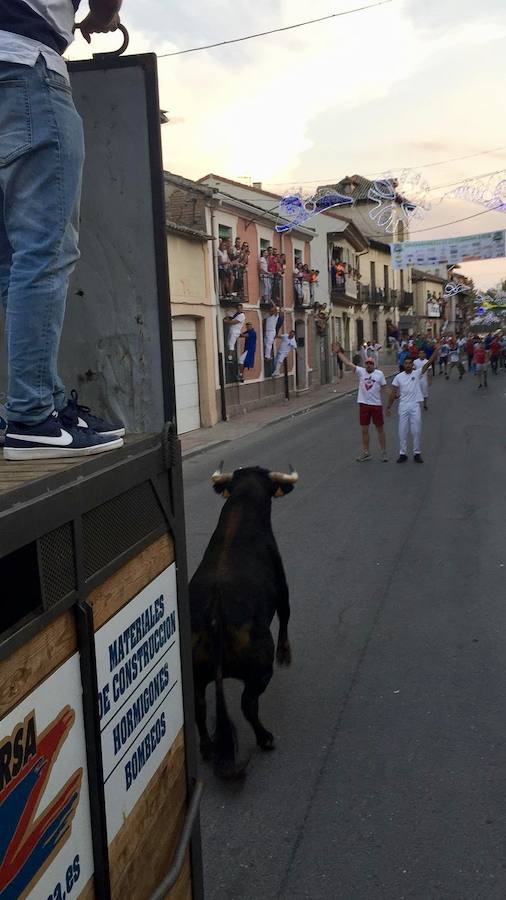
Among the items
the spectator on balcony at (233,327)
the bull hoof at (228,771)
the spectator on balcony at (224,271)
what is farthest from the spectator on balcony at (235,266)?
the bull hoof at (228,771)

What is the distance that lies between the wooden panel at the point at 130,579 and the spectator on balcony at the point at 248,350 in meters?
21.6

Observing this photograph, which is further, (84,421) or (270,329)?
(270,329)

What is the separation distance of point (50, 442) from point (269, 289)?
83.0ft

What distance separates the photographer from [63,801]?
1.54 m

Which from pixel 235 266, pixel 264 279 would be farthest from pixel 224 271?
pixel 264 279

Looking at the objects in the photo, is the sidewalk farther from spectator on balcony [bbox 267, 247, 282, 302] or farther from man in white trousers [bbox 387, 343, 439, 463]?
man in white trousers [bbox 387, 343, 439, 463]

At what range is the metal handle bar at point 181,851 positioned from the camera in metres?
1.89

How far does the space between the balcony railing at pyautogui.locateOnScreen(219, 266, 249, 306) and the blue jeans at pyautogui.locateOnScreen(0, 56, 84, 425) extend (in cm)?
2056

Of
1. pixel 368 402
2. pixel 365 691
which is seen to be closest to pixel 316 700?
pixel 365 691

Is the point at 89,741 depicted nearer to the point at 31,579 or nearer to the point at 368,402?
the point at 31,579

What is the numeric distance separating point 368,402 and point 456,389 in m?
17.1

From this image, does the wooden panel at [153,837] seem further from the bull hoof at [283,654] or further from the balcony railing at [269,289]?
the balcony railing at [269,289]

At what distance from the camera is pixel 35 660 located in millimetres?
1427

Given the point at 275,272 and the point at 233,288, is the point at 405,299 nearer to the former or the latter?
the point at 275,272
